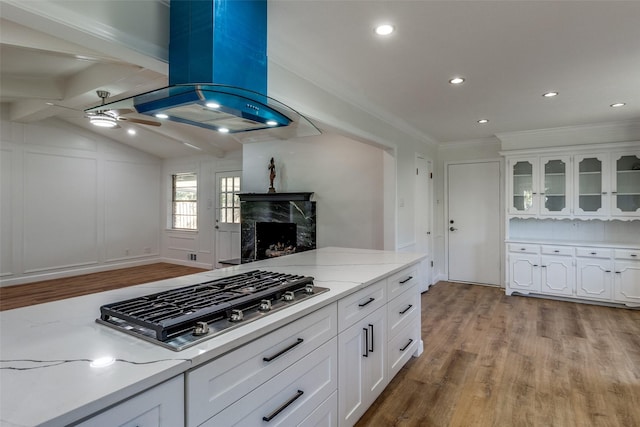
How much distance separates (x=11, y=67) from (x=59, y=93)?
23.1 inches

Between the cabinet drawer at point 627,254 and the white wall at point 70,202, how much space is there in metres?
8.39

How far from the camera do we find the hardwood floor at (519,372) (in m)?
2.21

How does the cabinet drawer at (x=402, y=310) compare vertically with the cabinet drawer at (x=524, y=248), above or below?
below

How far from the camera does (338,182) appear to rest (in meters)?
5.05

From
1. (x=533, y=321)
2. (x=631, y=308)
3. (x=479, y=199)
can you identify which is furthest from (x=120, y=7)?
(x=631, y=308)

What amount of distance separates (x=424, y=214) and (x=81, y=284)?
19.1ft

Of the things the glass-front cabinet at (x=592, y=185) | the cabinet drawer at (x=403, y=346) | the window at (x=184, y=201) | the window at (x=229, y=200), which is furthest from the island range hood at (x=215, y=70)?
the window at (x=184, y=201)

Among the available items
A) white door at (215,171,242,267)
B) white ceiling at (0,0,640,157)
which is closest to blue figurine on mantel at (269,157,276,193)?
white door at (215,171,242,267)

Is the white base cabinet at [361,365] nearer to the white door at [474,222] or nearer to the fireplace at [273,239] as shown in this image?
the fireplace at [273,239]

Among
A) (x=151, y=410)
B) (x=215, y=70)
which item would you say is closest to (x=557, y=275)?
(x=215, y=70)

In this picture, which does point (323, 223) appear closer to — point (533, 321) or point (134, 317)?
point (533, 321)

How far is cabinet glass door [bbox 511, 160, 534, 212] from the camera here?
199 inches

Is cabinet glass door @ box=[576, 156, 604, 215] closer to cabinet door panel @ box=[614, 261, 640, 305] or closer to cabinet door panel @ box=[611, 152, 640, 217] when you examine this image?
cabinet door panel @ box=[611, 152, 640, 217]

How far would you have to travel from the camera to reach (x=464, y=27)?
6.99 feet
